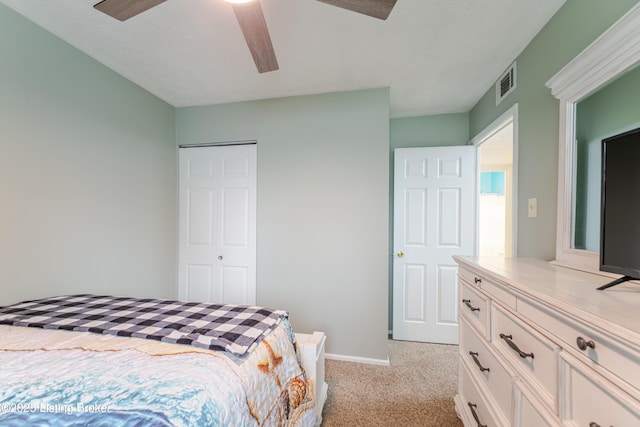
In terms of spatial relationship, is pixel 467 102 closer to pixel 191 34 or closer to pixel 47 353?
pixel 191 34

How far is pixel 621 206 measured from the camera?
792mm

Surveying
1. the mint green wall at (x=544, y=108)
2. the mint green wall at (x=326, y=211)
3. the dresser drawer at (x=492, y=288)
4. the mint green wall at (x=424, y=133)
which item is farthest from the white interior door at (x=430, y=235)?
the dresser drawer at (x=492, y=288)

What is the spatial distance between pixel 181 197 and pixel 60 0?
1.66 m

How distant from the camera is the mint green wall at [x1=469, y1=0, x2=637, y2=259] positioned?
119 cm

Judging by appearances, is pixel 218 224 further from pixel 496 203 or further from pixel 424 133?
pixel 496 203

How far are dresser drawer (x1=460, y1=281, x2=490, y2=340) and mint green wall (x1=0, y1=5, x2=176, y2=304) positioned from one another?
2.57m

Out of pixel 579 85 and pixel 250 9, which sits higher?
pixel 250 9

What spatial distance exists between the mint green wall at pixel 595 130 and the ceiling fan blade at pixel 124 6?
6.29 ft

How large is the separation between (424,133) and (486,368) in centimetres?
237

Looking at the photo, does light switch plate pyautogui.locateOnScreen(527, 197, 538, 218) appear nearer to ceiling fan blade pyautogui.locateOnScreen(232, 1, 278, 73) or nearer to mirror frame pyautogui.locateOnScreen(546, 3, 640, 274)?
mirror frame pyautogui.locateOnScreen(546, 3, 640, 274)

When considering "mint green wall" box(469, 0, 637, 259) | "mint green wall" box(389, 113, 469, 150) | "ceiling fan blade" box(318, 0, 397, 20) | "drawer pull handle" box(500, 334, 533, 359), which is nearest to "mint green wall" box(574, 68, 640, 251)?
"mint green wall" box(469, 0, 637, 259)

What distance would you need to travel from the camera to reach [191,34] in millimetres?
1617

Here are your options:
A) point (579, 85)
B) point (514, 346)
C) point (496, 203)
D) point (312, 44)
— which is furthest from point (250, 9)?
point (496, 203)

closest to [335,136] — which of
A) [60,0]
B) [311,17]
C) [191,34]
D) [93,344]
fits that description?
[311,17]
